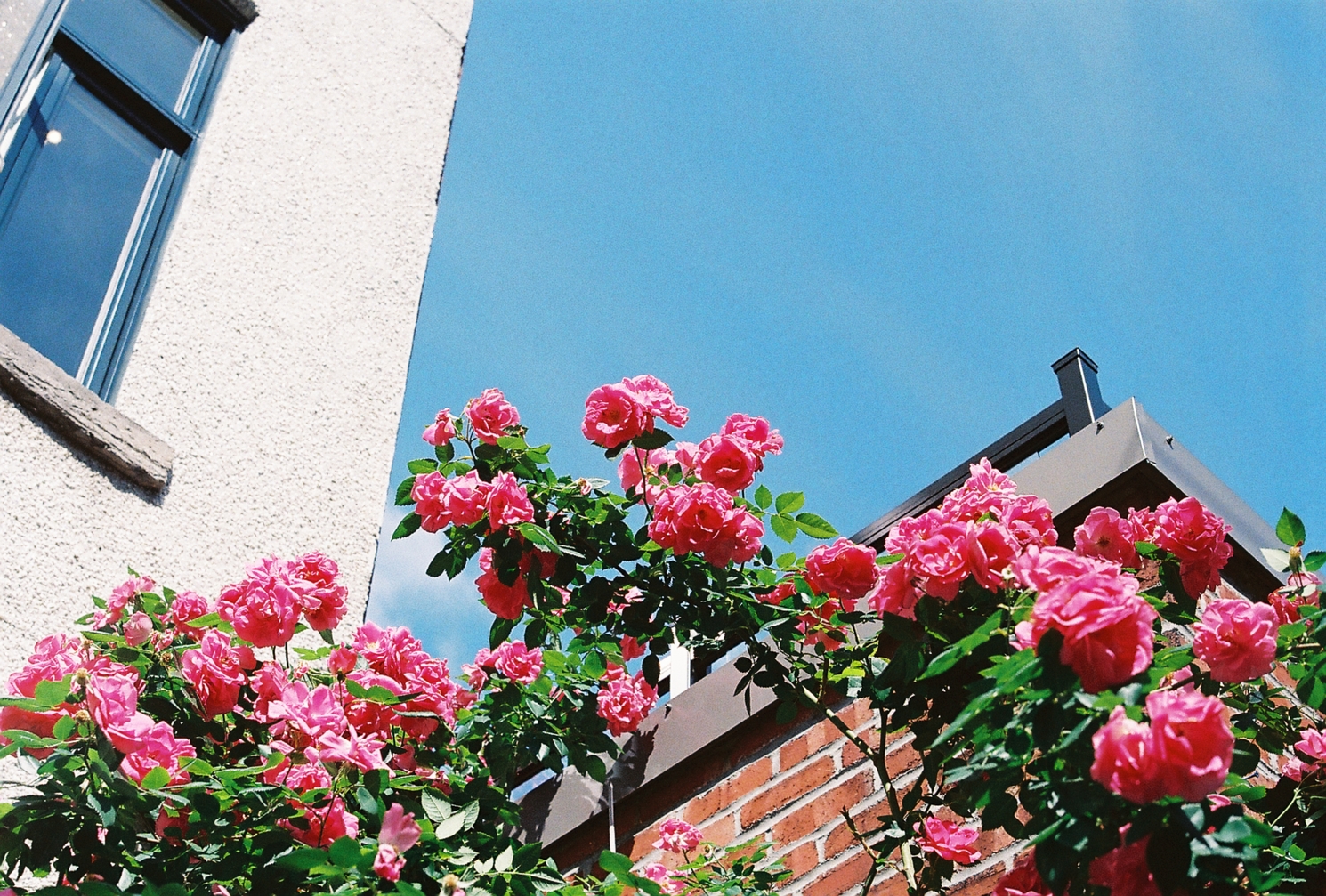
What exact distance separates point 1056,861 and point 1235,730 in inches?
29.9

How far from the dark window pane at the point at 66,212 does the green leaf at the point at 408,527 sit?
1281mm

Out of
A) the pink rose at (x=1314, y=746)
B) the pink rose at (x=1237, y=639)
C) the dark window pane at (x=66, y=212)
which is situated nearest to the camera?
the pink rose at (x=1237, y=639)

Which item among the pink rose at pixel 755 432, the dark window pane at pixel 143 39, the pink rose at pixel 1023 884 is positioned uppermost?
the dark window pane at pixel 143 39

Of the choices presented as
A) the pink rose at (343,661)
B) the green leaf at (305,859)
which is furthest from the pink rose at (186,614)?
the green leaf at (305,859)

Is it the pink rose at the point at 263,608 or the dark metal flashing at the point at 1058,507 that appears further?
the dark metal flashing at the point at 1058,507

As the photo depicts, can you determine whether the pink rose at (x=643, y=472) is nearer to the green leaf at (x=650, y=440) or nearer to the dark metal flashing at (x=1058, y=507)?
the green leaf at (x=650, y=440)

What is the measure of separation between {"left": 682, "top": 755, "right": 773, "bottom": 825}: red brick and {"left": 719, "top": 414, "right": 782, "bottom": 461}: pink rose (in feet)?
3.51

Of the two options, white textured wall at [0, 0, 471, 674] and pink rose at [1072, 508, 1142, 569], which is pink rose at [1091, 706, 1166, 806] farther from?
white textured wall at [0, 0, 471, 674]

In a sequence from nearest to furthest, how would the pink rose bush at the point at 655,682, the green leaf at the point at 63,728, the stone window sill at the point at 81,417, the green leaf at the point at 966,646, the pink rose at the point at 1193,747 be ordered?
the pink rose at the point at 1193,747, the pink rose bush at the point at 655,682, the green leaf at the point at 966,646, the green leaf at the point at 63,728, the stone window sill at the point at 81,417

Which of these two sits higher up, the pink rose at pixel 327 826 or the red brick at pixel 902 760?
the red brick at pixel 902 760

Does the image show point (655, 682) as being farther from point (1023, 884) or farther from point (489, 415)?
point (1023, 884)

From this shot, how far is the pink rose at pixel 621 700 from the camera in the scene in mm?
2674

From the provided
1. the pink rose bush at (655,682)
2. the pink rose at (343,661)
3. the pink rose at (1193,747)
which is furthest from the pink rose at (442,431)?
the pink rose at (1193,747)

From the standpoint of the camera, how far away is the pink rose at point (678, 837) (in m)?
2.60
